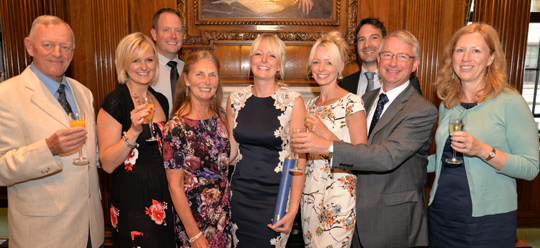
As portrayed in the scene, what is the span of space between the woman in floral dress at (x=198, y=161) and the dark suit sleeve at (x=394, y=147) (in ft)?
2.54

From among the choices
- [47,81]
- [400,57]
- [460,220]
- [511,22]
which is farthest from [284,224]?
[511,22]

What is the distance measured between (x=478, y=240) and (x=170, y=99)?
2635 mm

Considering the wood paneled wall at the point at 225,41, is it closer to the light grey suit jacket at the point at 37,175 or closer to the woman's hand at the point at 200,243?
the light grey suit jacket at the point at 37,175

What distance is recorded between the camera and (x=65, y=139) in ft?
6.70

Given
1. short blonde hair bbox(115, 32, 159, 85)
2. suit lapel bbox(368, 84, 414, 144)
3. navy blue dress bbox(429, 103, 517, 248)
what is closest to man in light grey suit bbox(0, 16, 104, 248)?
short blonde hair bbox(115, 32, 159, 85)

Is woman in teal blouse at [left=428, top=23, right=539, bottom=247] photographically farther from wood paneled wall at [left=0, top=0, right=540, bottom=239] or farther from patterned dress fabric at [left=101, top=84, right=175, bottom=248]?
wood paneled wall at [left=0, top=0, right=540, bottom=239]

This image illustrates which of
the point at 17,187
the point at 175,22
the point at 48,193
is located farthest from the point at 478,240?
the point at 175,22

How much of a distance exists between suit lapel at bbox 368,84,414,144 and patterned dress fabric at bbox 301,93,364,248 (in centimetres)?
15

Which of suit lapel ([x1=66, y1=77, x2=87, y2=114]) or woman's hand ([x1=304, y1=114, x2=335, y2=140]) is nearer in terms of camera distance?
woman's hand ([x1=304, y1=114, x2=335, y2=140])

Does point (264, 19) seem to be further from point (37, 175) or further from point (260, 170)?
point (37, 175)

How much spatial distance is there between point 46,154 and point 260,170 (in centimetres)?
125

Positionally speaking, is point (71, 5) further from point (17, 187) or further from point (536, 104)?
point (536, 104)

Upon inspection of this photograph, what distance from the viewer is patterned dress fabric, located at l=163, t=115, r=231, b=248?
2270 mm

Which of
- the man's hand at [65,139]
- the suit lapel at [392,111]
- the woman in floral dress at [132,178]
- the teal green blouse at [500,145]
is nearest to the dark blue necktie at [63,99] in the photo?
the woman in floral dress at [132,178]
